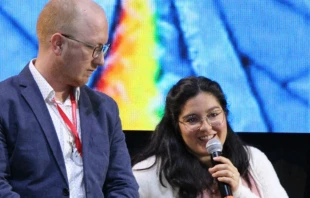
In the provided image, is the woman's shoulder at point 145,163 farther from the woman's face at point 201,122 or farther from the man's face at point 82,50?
the man's face at point 82,50

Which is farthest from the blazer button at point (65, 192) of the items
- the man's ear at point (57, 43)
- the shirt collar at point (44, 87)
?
the man's ear at point (57, 43)

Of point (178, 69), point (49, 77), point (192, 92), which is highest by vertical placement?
point (178, 69)

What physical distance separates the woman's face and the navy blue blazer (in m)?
0.65

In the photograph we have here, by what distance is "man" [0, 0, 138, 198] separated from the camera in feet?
6.54

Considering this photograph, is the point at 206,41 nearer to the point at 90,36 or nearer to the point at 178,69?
the point at 178,69

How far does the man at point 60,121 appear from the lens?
199 cm

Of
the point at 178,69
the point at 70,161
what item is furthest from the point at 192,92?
the point at 70,161

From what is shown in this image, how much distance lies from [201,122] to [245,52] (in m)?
0.91

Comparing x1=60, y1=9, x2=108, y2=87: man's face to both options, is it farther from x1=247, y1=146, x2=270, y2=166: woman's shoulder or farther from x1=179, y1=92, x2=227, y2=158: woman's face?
x1=247, y1=146, x2=270, y2=166: woman's shoulder

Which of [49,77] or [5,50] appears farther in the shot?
[5,50]

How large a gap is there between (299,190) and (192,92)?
1.33 meters

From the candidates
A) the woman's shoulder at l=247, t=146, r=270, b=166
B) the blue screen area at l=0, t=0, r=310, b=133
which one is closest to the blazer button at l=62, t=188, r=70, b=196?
the woman's shoulder at l=247, t=146, r=270, b=166

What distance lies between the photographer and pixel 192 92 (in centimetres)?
281

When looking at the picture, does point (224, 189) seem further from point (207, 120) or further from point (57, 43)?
point (57, 43)
